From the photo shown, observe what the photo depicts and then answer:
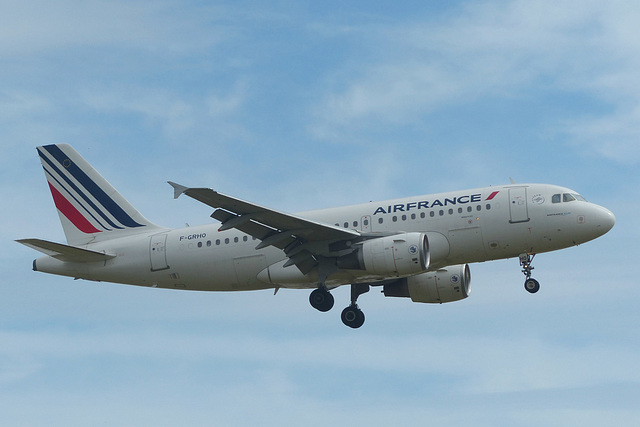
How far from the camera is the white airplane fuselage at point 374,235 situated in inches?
1362

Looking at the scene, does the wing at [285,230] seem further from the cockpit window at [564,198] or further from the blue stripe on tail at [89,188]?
the blue stripe on tail at [89,188]

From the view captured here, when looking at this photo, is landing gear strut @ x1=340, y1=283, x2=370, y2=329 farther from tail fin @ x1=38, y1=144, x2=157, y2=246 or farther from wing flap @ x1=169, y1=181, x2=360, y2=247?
tail fin @ x1=38, y1=144, x2=157, y2=246

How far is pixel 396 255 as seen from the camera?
3388cm

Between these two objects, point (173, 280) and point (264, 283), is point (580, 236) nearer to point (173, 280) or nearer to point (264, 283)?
point (264, 283)

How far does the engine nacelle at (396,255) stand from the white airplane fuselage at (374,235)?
78 centimetres

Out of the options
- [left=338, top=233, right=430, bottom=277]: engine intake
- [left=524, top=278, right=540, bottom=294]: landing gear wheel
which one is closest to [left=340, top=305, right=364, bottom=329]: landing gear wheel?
[left=338, top=233, right=430, bottom=277]: engine intake

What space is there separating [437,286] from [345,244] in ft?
21.1

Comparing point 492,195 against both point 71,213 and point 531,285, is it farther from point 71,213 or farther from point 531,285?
point 71,213

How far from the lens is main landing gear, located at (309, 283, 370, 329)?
36812mm

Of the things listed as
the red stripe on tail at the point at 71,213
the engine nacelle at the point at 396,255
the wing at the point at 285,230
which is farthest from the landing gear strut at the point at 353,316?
the red stripe on tail at the point at 71,213

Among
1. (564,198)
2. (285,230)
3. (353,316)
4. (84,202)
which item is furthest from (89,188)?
(564,198)

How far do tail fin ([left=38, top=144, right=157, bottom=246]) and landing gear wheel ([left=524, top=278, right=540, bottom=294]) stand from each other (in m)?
16.5

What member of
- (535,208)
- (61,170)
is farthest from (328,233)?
(61,170)

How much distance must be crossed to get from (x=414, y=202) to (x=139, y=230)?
12731 mm
